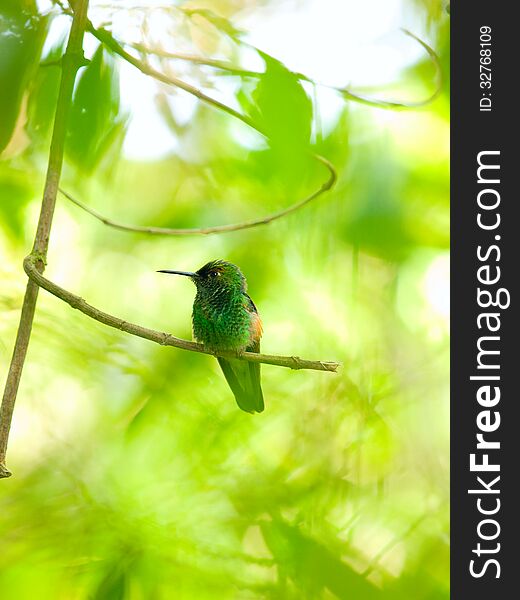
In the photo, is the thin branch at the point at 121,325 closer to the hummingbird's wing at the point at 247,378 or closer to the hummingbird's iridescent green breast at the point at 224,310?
the hummingbird's wing at the point at 247,378

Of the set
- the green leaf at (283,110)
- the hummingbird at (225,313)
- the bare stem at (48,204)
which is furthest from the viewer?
the hummingbird at (225,313)

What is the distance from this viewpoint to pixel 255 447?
1.96 m

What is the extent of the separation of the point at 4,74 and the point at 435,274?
158 cm

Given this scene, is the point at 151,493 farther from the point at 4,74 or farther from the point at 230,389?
the point at 4,74

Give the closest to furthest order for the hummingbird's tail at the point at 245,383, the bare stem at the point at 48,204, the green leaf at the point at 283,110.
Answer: the green leaf at the point at 283,110, the bare stem at the point at 48,204, the hummingbird's tail at the point at 245,383

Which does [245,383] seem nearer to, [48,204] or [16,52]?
[48,204]

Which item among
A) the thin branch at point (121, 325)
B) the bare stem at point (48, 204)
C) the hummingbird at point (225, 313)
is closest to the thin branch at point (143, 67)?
the bare stem at point (48, 204)

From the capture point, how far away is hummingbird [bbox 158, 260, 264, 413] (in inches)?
84.9

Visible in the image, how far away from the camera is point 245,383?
191 cm

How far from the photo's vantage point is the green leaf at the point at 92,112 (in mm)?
1059

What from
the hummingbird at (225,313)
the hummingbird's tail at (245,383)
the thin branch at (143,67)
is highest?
the thin branch at (143,67)

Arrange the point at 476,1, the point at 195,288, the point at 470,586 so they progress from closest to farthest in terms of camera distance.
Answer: the point at 470,586 < the point at 476,1 < the point at 195,288

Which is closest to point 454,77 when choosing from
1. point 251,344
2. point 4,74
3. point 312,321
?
point 312,321

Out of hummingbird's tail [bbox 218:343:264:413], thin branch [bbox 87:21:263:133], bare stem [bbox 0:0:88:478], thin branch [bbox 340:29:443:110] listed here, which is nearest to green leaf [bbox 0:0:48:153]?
bare stem [bbox 0:0:88:478]
